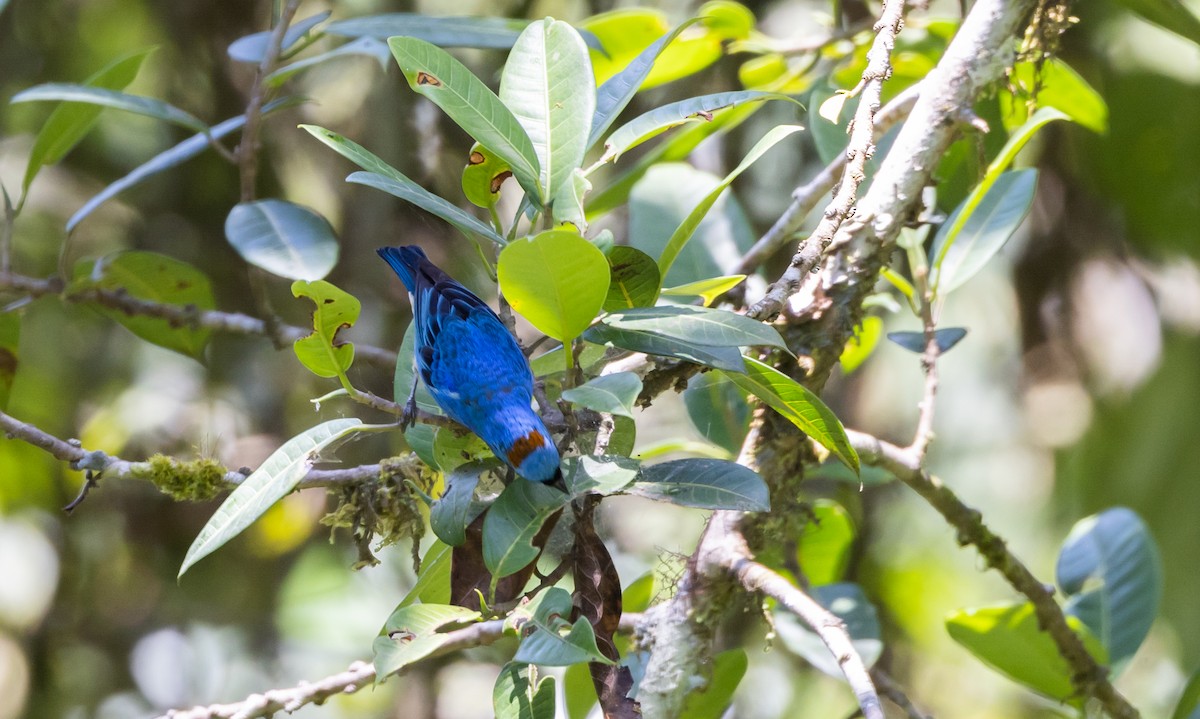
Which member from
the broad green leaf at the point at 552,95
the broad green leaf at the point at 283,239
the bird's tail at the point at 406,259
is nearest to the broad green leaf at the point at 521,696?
the broad green leaf at the point at 552,95

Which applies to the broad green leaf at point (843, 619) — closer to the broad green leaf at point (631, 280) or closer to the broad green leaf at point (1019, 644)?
the broad green leaf at point (1019, 644)

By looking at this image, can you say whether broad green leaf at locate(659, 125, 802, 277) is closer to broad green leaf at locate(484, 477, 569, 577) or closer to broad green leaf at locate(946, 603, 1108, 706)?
broad green leaf at locate(484, 477, 569, 577)

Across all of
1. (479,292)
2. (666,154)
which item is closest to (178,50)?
(479,292)

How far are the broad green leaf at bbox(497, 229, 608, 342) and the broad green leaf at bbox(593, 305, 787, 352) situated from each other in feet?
0.15

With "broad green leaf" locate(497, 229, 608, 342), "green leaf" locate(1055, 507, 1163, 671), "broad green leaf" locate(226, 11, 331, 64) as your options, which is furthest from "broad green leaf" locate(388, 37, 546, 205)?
"green leaf" locate(1055, 507, 1163, 671)

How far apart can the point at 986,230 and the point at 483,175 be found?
949mm

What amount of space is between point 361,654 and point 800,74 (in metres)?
2.12

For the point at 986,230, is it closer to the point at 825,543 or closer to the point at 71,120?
the point at 825,543

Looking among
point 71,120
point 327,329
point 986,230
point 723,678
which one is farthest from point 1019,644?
point 71,120

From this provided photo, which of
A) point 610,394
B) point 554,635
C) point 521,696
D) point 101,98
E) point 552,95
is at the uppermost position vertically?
point 552,95

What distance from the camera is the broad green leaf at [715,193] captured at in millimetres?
1033

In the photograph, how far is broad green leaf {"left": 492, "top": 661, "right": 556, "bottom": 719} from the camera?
0.95 meters

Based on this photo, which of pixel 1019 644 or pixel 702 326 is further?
pixel 1019 644

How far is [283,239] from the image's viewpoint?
1.62 metres
